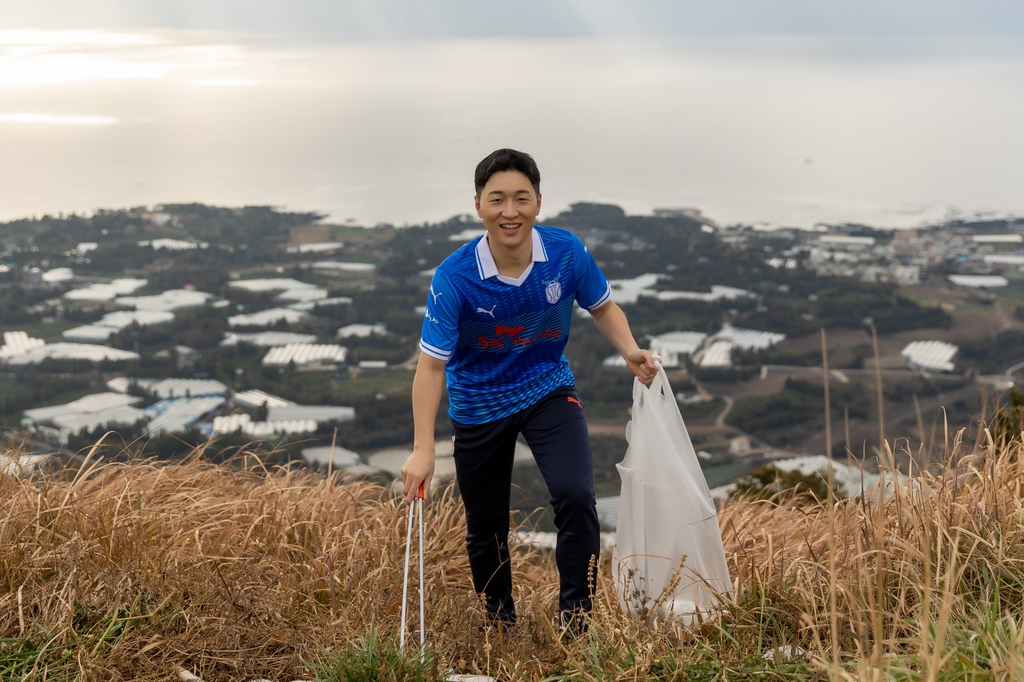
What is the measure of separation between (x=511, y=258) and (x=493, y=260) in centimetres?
6

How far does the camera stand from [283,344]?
2905cm

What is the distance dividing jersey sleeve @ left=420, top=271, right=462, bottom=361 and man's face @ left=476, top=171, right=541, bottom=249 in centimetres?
24

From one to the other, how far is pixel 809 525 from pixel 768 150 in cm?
7466

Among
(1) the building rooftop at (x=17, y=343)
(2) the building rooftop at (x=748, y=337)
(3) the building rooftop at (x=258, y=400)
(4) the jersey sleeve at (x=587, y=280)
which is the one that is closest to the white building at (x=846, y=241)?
(2) the building rooftop at (x=748, y=337)

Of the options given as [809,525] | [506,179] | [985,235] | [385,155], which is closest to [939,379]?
[809,525]

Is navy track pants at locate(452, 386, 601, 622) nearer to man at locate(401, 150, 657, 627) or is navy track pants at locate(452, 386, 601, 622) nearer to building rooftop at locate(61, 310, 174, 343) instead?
man at locate(401, 150, 657, 627)

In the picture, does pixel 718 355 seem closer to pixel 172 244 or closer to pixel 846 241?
pixel 846 241

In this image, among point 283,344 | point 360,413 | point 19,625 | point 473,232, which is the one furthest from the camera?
point 473,232

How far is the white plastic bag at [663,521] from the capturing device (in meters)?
2.70

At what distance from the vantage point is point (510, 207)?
2.66 metres

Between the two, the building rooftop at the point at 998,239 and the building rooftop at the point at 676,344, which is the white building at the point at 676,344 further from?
the building rooftop at the point at 998,239

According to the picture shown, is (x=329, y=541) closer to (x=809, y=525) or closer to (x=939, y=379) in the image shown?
(x=809, y=525)

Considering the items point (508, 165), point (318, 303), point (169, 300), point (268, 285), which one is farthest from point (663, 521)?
point (268, 285)

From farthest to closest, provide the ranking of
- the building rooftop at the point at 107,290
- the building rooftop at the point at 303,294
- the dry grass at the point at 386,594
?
the building rooftop at the point at 303,294 → the building rooftop at the point at 107,290 → the dry grass at the point at 386,594
